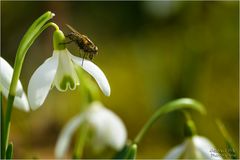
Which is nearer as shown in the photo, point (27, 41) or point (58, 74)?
point (27, 41)

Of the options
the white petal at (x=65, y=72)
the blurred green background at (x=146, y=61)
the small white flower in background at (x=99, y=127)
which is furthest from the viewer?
the blurred green background at (x=146, y=61)

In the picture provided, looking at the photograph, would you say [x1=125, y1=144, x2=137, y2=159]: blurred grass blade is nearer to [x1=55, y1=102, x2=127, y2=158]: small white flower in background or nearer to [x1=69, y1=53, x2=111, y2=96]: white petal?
[x1=69, y1=53, x2=111, y2=96]: white petal

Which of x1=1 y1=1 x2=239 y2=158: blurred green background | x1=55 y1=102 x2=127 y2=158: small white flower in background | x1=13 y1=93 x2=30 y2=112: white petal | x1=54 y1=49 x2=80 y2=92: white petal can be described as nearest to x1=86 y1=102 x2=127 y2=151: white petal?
x1=55 y1=102 x2=127 y2=158: small white flower in background

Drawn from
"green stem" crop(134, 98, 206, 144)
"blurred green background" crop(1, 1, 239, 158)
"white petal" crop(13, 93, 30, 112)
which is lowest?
"blurred green background" crop(1, 1, 239, 158)

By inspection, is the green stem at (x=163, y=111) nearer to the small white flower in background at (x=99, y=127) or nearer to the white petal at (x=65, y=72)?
the white petal at (x=65, y=72)

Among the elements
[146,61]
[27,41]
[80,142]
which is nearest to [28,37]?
[27,41]

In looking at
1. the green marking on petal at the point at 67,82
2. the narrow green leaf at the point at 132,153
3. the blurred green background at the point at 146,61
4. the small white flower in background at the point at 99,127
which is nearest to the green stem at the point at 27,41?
the green marking on petal at the point at 67,82

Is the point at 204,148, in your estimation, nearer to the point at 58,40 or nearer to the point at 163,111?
the point at 163,111
